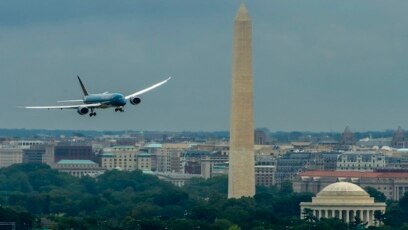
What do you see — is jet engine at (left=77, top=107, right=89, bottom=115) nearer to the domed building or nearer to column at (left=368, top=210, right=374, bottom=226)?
column at (left=368, top=210, right=374, bottom=226)

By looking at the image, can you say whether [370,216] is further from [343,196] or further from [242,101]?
[242,101]

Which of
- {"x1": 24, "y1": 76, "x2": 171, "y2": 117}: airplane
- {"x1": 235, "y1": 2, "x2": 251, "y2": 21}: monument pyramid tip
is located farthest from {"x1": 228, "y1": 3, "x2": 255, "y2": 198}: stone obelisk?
{"x1": 24, "y1": 76, "x2": 171, "y2": 117}: airplane

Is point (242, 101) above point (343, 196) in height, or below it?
above

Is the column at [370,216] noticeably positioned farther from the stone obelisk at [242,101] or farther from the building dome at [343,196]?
the stone obelisk at [242,101]

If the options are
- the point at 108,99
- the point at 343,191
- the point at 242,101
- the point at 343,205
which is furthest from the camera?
the point at 242,101

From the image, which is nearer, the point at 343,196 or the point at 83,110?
the point at 83,110

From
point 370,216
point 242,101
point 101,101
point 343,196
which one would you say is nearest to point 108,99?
point 101,101
